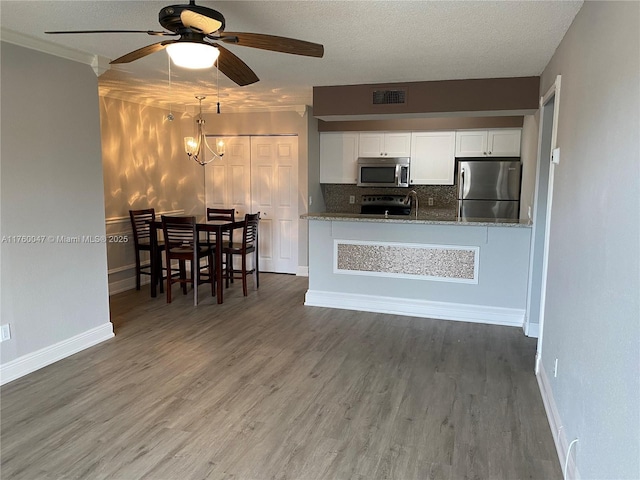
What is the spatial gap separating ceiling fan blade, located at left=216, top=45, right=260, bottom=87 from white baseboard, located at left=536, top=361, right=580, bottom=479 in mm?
2531

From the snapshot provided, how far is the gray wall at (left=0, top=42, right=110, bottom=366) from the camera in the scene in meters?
3.17

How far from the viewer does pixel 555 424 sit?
2.54 meters

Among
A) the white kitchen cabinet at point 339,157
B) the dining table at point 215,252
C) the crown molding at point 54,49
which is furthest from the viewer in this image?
the white kitchen cabinet at point 339,157

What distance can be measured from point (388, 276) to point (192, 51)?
3.23 meters

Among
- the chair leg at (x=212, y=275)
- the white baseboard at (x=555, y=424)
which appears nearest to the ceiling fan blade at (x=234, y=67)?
the white baseboard at (x=555, y=424)

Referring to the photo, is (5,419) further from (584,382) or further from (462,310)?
(462,310)

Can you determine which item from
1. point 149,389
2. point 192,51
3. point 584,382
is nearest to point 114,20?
point 192,51

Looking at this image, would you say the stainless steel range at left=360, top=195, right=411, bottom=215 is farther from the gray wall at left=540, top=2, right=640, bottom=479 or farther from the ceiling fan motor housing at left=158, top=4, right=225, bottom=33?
the ceiling fan motor housing at left=158, top=4, right=225, bottom=33

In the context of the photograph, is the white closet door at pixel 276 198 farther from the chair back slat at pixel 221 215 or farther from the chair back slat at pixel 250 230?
the chair back slat at pixel 250 230

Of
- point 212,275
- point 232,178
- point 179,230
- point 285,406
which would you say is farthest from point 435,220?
point 232,178

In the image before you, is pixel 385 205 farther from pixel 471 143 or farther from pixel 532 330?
pixel 532 330

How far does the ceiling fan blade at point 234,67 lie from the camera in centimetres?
244

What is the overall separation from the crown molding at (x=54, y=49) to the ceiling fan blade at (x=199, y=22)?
5.79 ft

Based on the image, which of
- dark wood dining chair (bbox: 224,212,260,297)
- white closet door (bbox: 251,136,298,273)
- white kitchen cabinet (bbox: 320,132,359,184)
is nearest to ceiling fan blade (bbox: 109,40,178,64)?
dark wood dining chair (bbox: 224,212,260,297)
